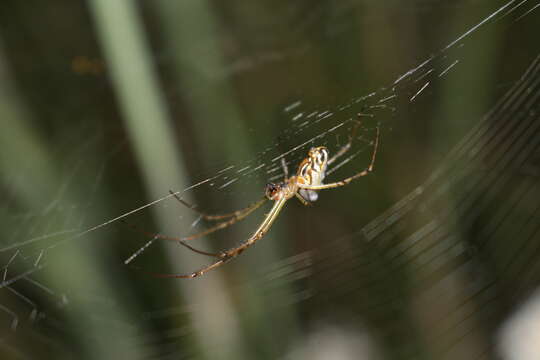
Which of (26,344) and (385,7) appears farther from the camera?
(385,7)

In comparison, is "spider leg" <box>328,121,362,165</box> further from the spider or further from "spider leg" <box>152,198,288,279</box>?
"spider leg" <box>152,198,288,279</box>

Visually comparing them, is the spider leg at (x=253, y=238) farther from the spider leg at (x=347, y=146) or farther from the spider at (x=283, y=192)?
the spider leg at (x=347, y=146)

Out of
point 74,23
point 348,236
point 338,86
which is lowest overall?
point 348,236

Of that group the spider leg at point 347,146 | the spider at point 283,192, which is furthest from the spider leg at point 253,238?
the spider leg at point 347,146

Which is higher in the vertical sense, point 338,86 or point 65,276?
point 338,86

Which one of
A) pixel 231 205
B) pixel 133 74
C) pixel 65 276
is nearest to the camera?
pixel 133 74

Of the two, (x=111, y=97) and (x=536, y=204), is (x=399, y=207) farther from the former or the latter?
(x=111, y=97)

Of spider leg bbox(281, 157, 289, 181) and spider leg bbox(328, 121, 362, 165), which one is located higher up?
spider leg bbox(328, 121, 362, 165)

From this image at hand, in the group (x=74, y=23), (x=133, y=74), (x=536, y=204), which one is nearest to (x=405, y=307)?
(x=536, y=204)

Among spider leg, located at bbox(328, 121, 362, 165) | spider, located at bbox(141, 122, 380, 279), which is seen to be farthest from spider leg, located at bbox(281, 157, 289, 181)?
spider leg, located at bbox(328, 121, 362, 165)
